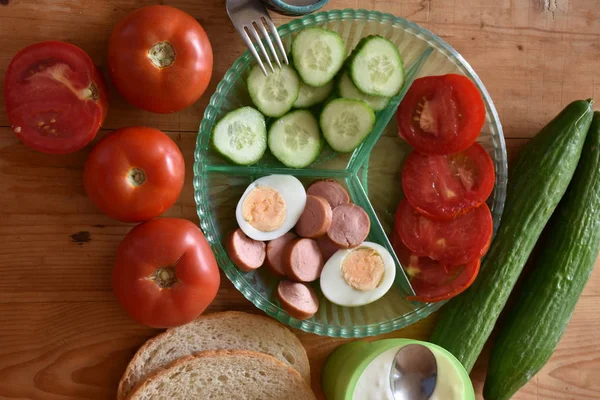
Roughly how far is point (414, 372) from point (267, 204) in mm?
627

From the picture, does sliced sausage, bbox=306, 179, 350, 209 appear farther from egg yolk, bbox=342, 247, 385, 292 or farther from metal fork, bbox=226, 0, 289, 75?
metal fork, bbox=226, 0, 289, 75

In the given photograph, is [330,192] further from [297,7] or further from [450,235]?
[297,7]

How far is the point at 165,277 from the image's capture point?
5.50ft

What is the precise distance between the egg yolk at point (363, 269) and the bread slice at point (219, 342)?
0.27m

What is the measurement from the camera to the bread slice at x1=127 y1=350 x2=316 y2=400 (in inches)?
69.5

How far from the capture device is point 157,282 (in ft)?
5.47

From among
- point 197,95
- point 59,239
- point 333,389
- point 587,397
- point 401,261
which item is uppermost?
point 197,95

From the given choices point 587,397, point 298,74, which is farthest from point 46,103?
point 587,397

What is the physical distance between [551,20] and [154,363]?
5.45 feet

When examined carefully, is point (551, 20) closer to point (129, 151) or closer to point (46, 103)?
point (129, 151)

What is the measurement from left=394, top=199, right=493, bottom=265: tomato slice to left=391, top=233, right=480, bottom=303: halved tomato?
28 millimetres

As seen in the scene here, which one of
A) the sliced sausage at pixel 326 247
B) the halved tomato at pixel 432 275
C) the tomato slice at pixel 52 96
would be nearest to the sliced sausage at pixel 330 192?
the sliced sausage at pixel 326 247

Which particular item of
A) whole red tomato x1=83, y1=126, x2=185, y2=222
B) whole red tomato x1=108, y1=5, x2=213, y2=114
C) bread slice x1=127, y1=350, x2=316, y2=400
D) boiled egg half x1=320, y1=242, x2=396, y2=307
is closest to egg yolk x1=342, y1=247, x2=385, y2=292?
boiled egg half x1=320, y1=242, x2=396, y2=307

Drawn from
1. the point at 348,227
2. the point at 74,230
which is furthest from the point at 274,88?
the point at 74,230
